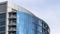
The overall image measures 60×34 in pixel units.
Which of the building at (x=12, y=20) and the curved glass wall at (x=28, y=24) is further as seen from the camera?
the curved glass wall at (x=28, y=24)

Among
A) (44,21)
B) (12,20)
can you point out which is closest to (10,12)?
(12,20)

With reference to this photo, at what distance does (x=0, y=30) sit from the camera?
3349 inches

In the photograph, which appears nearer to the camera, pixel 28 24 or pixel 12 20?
pixel 12 20

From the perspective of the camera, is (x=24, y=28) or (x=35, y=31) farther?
(x=35, y=31)

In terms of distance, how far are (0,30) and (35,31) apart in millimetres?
14290

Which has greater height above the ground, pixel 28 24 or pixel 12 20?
pixel 12 20

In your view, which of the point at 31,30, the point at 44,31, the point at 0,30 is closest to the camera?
the point at 0,30

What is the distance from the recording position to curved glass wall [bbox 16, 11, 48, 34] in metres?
86.3

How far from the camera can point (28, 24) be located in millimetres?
89188

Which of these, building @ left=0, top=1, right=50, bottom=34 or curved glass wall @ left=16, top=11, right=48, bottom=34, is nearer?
building @ left=0, top=1, right=50, bottom=34

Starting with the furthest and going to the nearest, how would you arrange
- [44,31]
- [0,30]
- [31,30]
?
[44,31]
[31,30]
[0,30]

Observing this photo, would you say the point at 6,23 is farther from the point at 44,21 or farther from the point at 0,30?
the point at 44,21

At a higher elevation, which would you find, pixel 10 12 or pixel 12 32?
pixel 10 12

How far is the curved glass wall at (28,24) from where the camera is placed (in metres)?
86.3
